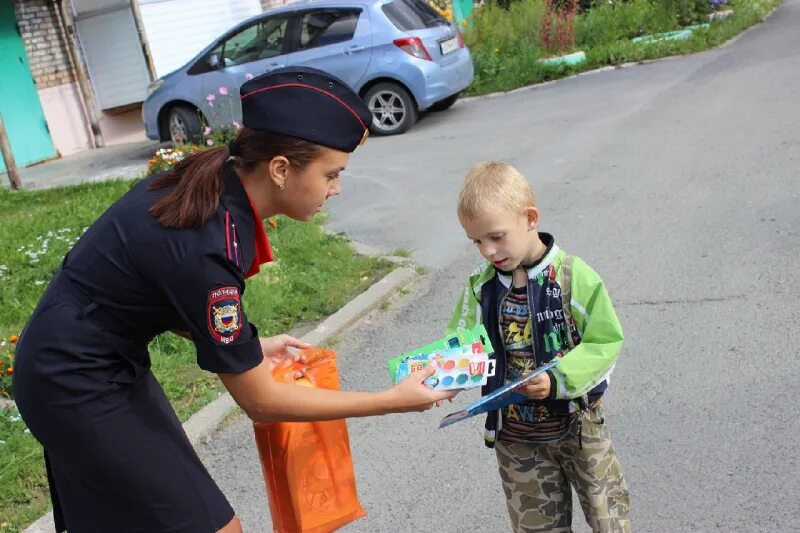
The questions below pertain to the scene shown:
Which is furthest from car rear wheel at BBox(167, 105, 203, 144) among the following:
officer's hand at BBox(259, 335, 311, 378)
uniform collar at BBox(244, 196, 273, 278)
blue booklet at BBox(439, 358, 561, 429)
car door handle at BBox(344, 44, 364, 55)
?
blue booklet at BBox(439, 358, 561, 429)

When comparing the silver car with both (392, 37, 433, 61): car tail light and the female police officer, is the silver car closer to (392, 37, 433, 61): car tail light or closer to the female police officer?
(392, 37, 433, 61): car tail light

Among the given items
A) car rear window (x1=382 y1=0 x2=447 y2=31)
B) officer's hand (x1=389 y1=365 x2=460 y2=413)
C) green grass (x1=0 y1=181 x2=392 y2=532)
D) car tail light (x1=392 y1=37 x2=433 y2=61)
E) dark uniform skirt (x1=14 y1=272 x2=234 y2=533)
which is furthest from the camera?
car rear window (x1=382 y1=0 x2=447 y2=31)

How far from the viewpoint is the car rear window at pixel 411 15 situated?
12336 mm

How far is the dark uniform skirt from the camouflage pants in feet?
3.20

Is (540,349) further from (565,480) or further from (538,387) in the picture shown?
(565,480)

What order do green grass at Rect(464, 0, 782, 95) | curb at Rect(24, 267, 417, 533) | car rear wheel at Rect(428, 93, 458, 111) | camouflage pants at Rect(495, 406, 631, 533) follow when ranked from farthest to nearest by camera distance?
green grass at Rect(464, 0, 782, 95) → car rear wheel at Rect(428, 93, 458, 111) → curb at Rect(24, 267, 417, 533) → camouflage pants at Rect(495, 406, 631, 533)

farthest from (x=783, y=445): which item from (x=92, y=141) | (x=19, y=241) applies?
(x=92, y=141)

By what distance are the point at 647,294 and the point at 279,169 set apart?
390 centimetres

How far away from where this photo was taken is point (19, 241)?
301 inches

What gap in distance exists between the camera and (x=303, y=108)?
7.21 feet

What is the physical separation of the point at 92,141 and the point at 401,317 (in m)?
11.8

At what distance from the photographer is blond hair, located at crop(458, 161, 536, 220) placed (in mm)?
2670

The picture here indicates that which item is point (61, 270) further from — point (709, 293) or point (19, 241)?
point (19, 241)

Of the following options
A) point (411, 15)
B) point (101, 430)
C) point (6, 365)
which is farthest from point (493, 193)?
point (411, 15)
